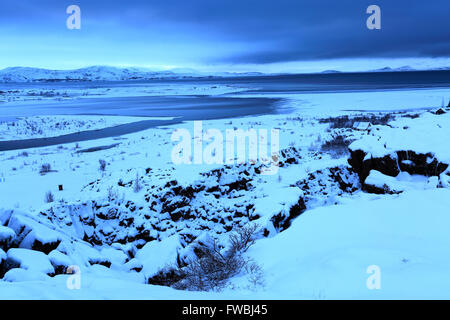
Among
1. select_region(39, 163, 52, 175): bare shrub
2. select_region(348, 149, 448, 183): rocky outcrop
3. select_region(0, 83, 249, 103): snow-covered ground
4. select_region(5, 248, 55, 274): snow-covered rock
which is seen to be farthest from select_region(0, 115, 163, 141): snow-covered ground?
select_region(0, 83, 249, 103): snow-covered ground

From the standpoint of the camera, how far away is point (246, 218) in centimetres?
914

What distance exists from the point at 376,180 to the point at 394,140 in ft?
6.59

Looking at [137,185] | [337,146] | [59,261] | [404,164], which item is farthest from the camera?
[337,146]

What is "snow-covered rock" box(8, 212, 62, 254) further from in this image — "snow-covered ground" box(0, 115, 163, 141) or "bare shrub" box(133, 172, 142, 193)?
"snow-covered ground" box(0, 115, 163, 141)

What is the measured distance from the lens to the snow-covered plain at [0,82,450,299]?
434cm

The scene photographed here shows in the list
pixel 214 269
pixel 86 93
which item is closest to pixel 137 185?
pixel 214 269

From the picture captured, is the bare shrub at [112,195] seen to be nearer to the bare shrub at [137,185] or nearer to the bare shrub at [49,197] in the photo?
the bare shrub at [137,185]

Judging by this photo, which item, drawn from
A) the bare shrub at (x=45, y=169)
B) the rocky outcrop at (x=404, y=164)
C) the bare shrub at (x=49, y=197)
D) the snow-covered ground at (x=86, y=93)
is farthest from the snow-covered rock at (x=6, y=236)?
A: the snow-covered ground at (x=86, y=93)

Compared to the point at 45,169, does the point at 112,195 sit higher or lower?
lower

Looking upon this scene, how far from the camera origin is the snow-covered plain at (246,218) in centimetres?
434

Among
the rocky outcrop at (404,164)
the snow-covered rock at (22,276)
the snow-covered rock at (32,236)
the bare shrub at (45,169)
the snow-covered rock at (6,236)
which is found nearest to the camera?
the snow-covered rock at (22,276)

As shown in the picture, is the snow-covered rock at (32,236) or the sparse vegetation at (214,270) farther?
the snow-covered rock at (32,236)

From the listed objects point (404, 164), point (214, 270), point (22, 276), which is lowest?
point (214, 270)

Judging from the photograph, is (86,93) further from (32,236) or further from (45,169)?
(32,236)
